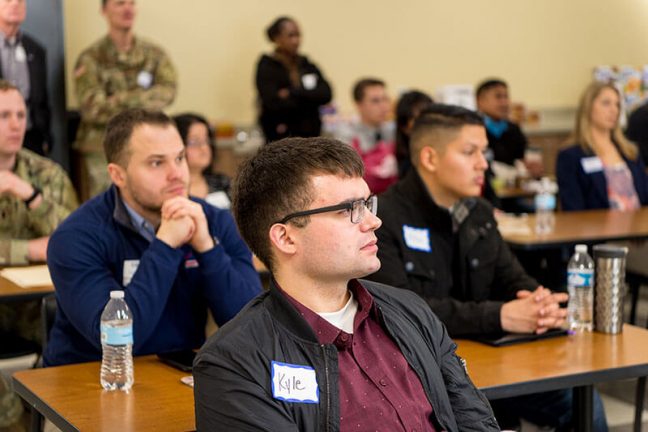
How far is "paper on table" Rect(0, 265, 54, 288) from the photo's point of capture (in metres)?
3.82

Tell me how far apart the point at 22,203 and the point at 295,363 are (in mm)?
2704

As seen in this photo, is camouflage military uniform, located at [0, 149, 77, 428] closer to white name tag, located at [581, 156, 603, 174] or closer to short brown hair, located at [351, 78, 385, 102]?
white name tag, located at [581, 156, 603, 174]

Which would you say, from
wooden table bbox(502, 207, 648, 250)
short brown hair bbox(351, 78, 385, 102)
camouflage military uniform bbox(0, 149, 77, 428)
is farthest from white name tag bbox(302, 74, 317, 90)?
camouflage military uniform bbox(0, 149, 77, 428)

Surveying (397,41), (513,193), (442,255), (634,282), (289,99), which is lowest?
(634,282)

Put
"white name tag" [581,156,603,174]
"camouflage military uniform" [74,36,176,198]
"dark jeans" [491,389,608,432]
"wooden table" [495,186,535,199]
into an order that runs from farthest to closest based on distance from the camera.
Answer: "wooden table" [495,186,535,199] → "camouflage military uniform" [74,36,176,198] → "white name tag" [581,156,603,174] → "dark jeans" [491,389,608,432]

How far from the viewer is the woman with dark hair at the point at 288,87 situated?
823 cm

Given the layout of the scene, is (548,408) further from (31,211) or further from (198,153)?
(198,153)

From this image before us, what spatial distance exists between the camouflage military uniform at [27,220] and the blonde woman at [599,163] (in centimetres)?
335

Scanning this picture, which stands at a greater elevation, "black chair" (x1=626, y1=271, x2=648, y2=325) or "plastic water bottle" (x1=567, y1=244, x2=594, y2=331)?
"plastic water bottle" (x1=567, y1=244, x2=594, y2=331)

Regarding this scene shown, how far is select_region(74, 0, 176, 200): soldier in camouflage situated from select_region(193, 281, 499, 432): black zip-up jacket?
205 inches

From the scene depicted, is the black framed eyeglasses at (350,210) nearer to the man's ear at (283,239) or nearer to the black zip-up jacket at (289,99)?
the man's ear at (283,239)

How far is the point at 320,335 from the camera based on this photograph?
210 cm

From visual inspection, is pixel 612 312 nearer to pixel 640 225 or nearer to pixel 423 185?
pixel 423 185

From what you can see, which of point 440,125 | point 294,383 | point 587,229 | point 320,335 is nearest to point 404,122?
A: point 587,229
